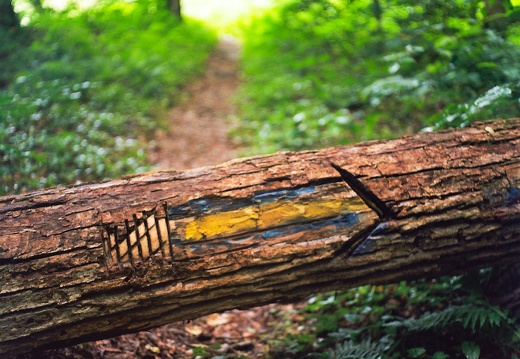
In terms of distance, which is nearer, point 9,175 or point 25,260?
point 25,260

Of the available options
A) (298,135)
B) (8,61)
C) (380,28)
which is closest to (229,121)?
(298,135)

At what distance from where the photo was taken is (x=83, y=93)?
7051mm

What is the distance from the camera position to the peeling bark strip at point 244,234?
1868 millimetres

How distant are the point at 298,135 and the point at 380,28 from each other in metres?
2.20

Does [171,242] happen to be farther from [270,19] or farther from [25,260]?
[270,19]

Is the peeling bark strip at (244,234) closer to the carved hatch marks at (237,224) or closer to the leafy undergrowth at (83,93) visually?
the carved hatch marks at (237,224)

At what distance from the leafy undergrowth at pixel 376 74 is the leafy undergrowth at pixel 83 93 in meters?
1.97

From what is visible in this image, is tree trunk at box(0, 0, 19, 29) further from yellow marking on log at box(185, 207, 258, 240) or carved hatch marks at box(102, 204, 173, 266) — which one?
yellow marking on log at box(185, 207, 258, 240)

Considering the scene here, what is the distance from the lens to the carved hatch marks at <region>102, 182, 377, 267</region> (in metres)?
1.95

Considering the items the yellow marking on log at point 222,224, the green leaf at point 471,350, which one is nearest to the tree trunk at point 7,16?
the yellow marking on log at point 222,224

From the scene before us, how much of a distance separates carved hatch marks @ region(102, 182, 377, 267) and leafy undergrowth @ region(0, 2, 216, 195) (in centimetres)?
221

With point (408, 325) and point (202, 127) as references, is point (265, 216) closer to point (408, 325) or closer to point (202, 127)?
point (408, 325)

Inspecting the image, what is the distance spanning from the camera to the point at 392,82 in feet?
14.4

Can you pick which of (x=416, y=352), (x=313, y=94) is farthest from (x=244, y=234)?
(x=313, y=94)
